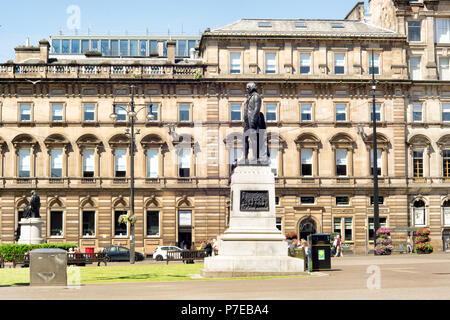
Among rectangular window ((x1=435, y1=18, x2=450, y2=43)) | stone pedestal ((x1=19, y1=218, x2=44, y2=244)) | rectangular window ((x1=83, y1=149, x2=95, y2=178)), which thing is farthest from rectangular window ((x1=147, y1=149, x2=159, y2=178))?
rectangular window ((x1=435, y1=18, x2=450, y2=43))

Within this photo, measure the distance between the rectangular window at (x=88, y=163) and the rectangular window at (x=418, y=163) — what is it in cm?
2811

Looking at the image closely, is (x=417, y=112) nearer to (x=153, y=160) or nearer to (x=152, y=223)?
(x=153, y=160)

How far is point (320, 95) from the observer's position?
67.2m

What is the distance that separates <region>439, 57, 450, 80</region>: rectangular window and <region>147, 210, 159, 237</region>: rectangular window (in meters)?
28.2

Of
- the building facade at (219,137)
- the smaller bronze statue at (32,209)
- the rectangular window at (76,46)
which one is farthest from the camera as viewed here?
the rectangular window at (76,46)

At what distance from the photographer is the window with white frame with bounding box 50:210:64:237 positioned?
212 feet

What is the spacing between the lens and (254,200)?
29.9 meters

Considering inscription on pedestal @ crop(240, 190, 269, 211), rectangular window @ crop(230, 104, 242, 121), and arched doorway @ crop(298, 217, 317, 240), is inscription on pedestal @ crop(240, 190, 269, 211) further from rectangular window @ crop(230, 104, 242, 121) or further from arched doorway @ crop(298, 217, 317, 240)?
arched doorway @ crop(298, 217, 317, 240)

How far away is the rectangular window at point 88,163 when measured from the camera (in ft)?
215

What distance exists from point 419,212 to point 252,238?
4144 centimetres

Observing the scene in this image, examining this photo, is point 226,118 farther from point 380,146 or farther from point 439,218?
point 439,218

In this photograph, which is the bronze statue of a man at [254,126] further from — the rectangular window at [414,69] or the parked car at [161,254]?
the rectangular window at [414,69]

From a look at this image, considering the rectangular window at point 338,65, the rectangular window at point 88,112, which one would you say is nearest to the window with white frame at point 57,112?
the rectangular window at point 88,112

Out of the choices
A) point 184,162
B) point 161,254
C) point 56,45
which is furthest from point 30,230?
point 56,45
